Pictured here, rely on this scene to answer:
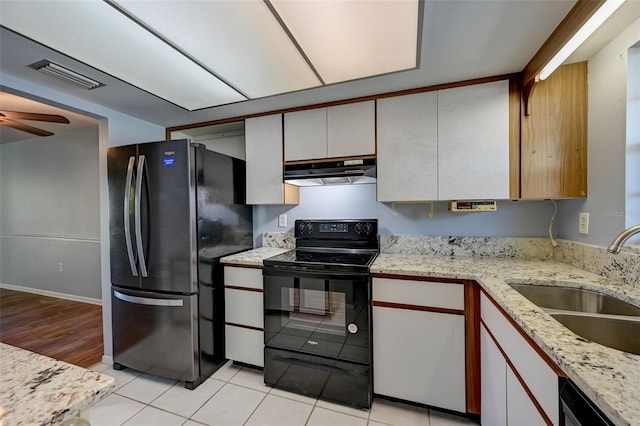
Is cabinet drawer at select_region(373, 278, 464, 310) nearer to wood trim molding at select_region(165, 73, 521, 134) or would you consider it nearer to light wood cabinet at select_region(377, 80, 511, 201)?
light wood cabinet at select_region(377, 80, 511, 201)

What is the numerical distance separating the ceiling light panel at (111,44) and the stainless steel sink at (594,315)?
2.10 metres

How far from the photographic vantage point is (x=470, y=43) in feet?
4.58

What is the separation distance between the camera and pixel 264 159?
2.32m

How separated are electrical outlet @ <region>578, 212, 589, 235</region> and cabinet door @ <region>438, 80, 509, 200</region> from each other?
1.37 ft

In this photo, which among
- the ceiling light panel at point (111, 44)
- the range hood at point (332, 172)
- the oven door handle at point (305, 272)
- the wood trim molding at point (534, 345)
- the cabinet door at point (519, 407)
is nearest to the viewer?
the wood trim molding at point (534, 345)

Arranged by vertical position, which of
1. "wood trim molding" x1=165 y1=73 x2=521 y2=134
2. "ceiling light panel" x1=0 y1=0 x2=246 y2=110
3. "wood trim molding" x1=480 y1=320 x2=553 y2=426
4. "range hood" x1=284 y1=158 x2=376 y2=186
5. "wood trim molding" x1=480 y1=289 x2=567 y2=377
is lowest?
"wood trim molding" x1=480 y1=320 x2=553 y2=426

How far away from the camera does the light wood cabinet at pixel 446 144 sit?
1.73 meters

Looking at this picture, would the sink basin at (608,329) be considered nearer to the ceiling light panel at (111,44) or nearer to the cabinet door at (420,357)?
the cabinet door at (420,357)

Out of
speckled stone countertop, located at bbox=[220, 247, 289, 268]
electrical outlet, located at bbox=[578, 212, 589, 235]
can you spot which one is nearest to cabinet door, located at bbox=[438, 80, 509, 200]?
electrical outlet, located at bbox=[578, 212, 589, 235]

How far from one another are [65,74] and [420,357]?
2823mm

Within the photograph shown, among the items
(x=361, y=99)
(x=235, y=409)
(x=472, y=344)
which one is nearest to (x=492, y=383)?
(x=472, y=344)

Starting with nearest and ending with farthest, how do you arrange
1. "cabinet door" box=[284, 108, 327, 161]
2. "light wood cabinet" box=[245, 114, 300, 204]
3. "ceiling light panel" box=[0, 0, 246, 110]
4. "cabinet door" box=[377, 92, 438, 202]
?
1. "ceiling light panel" box=[0, 0, 246, 110]
2. "cabinet door" box=[377, 92, 438, 202]
3. "cabinet door" box=[284, 108, 327, 161]
4. "light wood cabinet" box=[245, 114, 300, 204]

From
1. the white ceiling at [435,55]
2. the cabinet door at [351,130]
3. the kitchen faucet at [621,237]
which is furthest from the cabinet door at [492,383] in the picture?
the white ceiling at [435,55]

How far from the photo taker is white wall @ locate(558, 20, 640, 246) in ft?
4.31
